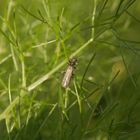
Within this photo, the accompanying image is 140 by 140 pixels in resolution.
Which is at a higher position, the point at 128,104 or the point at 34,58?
the point at 34,58

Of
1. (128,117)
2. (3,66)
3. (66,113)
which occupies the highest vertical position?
(3,66)

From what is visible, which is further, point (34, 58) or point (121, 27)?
point (121, 27)

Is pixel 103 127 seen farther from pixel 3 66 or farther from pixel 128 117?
pixel 3 66

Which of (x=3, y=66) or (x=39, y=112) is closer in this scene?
(x=39, y=112)

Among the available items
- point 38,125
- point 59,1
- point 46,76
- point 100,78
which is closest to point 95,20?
point 46,76

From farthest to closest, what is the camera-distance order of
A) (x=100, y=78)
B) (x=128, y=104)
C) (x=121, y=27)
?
(x=121, y=27) → (x=100, y=78) → (x=128, y=104)

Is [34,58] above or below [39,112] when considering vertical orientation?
above

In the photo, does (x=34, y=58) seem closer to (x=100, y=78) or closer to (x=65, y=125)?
(x=100, y=78)

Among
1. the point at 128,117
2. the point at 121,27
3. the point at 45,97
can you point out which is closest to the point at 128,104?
the point at 128,117

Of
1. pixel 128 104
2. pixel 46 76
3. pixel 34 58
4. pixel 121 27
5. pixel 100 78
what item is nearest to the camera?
pixel 46 76
